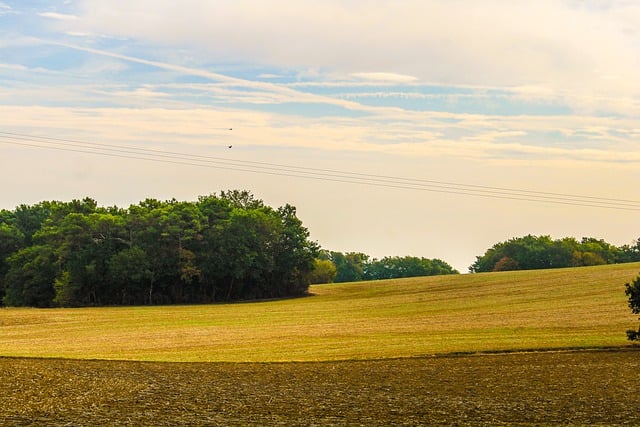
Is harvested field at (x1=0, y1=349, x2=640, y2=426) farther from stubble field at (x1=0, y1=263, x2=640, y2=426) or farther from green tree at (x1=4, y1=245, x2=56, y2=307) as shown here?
green tree at (x1=4, y1=245, x2=56, y2=307)

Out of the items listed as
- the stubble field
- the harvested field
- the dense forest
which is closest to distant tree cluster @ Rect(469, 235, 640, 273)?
the dense forest

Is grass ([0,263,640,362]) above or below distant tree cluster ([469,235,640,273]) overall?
below

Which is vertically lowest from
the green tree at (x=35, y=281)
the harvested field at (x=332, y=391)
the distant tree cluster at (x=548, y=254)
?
the harvested field at (x=332, y=391)

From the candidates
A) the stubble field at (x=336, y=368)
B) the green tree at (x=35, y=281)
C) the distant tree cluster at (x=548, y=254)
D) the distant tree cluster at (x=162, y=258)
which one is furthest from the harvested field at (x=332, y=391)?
the distant tree cluster at (x=548, y=254)

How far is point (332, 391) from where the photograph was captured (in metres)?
26.2

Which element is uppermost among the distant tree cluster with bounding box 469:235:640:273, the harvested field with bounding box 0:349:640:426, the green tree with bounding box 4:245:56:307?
the distant tree cluster with bounding box 469:235:640:273

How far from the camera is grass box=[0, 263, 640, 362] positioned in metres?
39.4

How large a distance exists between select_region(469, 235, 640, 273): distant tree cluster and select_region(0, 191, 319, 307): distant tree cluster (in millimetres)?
61599

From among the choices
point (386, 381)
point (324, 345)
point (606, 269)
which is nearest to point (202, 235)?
point (606, 269)

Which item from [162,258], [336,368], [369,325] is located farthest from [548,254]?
[336,368]

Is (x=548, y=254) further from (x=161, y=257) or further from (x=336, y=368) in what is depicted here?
(x=336, y=368)

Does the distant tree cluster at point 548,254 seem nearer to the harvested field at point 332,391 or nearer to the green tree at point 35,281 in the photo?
the green tree at point 35,281

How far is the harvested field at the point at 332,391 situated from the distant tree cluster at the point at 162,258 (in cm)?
6463

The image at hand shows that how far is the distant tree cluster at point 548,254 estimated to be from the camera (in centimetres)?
15512
